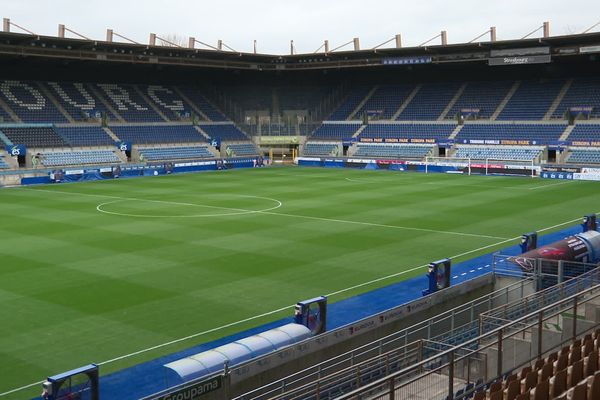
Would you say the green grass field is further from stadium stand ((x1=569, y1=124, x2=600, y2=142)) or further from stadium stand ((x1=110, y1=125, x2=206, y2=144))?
stadium stand ((x1=110, y1=125, x2=206, y2=144))

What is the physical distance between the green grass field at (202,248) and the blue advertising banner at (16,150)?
9.61 m

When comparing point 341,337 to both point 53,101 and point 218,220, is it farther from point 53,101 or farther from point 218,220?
point 53,101

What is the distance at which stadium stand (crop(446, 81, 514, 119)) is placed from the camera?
7312 centimetres

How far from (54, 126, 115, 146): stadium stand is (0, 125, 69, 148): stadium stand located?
0.76m

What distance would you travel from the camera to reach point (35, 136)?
63.0 meters

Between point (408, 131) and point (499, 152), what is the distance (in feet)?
38.1

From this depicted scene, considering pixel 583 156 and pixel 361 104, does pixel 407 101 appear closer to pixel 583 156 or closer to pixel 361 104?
pixel 361 104

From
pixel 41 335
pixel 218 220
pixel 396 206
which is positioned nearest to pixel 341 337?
pixel 41 335

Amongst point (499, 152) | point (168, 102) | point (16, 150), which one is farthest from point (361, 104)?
point (16, 150)

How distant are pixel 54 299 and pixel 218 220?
1466cm

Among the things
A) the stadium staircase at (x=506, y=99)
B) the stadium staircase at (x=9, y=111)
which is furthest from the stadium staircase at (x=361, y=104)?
the stadium staircase at (x=9, y=111)

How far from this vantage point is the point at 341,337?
15.1 m

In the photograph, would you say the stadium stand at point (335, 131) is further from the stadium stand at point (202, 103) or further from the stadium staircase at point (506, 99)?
the stadium staircase at point (506, 99)

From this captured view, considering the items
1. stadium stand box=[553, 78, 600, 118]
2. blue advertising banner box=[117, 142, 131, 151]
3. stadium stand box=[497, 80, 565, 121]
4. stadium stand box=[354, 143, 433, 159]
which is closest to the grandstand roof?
stadium stand box=[553, 78, 600, 118]
